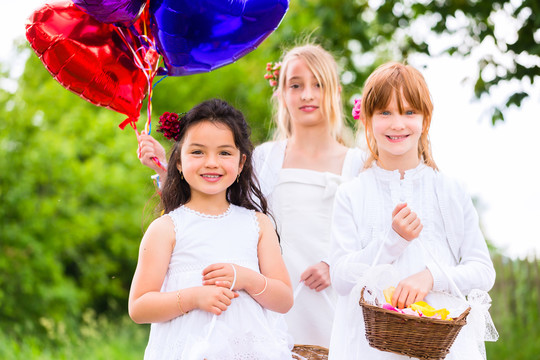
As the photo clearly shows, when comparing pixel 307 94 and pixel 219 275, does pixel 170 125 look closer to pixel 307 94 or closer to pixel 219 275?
pixel 219 275

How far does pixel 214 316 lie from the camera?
235 centimetres

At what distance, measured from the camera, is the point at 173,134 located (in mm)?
2756

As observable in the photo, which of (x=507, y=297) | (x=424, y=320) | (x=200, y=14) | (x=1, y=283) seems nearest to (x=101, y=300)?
(x=1, y=283)

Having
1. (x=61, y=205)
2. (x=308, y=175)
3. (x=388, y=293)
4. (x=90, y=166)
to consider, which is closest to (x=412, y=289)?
(x=388, y=293)

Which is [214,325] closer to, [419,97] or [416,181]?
[416,181]

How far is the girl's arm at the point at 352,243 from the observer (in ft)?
8.04

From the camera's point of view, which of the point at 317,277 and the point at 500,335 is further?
the point at 500,335

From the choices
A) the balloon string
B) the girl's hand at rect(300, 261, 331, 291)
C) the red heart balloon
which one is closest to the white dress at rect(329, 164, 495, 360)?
the girl's hand at rect(300, 261, 331, 291)

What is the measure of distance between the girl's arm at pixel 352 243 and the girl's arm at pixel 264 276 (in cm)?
21

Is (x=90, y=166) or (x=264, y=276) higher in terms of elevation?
(x=90, y=166)

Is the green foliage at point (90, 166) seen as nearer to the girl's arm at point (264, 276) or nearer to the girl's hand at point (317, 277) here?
the girl's hand at point (317, 277)

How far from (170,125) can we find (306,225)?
1.08 metres

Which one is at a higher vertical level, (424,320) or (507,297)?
(507,297)

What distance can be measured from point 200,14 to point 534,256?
5.71 metres
